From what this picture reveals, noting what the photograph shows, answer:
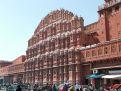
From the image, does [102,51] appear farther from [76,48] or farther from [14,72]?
[14,72]

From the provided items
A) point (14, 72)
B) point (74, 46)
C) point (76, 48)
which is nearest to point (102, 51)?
point (76, 48)

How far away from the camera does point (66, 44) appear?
5453cm

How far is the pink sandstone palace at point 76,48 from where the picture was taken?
143ft

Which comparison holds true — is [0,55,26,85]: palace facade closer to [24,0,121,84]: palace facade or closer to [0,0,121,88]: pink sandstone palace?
[0,0,121,88]: pink sandstone palace

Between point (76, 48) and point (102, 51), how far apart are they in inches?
305

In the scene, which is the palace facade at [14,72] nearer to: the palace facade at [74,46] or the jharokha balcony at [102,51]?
the palace facade at [74,46]

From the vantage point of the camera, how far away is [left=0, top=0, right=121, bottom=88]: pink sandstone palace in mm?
43594

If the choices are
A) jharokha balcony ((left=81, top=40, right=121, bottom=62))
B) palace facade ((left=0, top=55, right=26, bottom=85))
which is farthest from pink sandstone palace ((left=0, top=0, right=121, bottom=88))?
palace facade ((left=0, top=55, right=26, bottom=85))

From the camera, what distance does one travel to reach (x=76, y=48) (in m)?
50.7

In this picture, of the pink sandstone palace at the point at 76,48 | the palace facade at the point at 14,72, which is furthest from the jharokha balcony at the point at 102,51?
the palace facade at the point at 14,72

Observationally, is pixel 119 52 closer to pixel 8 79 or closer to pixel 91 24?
pixel 91 24

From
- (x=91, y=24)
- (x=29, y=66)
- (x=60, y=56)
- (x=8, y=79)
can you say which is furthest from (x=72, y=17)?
(x=8, y=79)

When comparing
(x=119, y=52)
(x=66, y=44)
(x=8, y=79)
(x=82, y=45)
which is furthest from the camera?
(x=8, y=79)

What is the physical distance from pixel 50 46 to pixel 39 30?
927 cm
